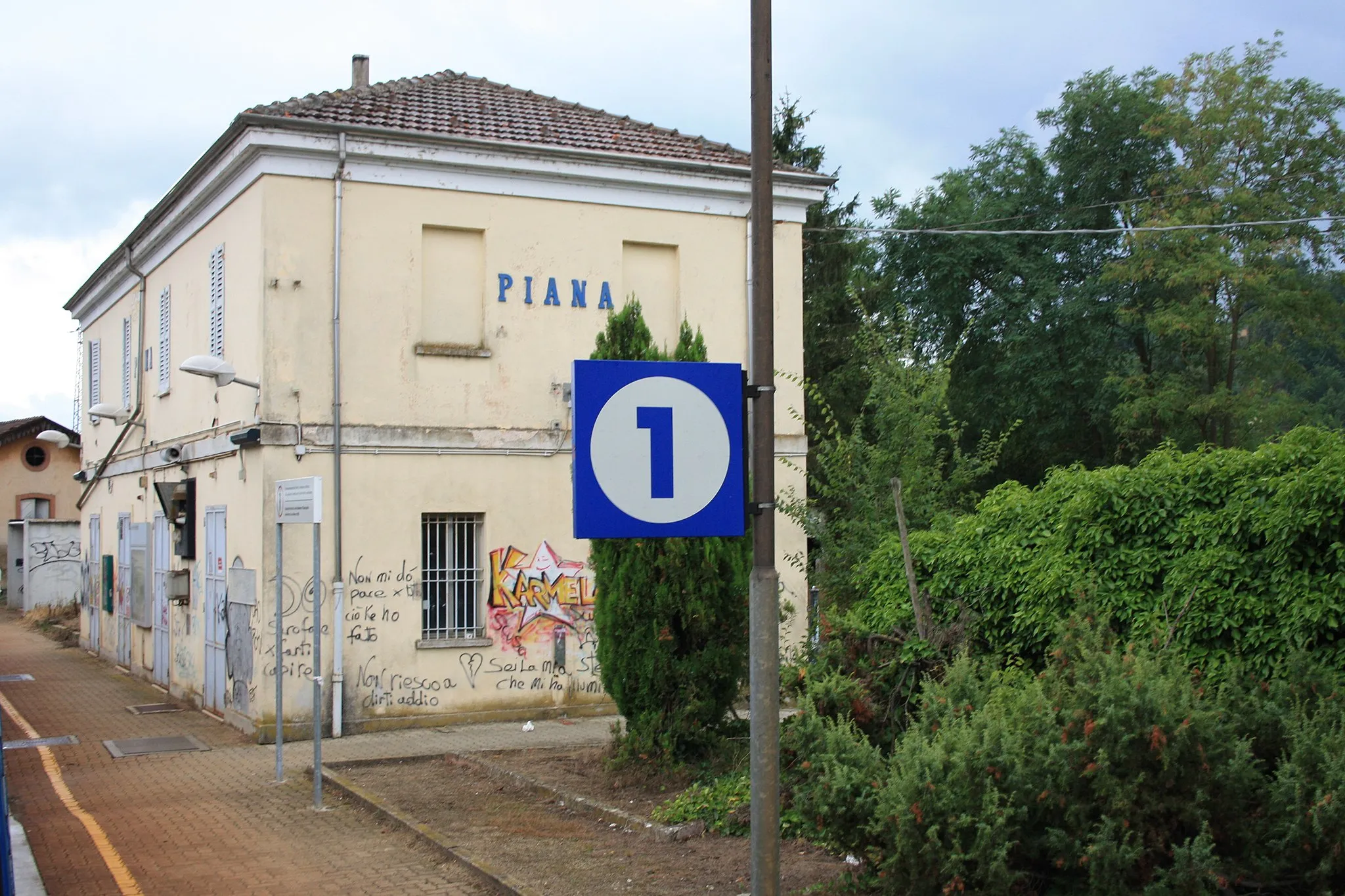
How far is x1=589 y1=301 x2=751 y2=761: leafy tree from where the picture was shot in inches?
419

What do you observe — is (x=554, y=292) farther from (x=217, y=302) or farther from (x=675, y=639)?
(x=675, y=639)

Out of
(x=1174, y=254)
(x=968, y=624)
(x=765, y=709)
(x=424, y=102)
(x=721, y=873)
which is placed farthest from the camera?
(x=1174, y=254)

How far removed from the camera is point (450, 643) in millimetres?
15914

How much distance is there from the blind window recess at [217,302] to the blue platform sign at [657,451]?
1266 centimetres

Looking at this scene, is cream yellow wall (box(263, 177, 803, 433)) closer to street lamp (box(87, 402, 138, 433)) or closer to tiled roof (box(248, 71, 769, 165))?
tiled roof (box(248, 71, 769, 165))

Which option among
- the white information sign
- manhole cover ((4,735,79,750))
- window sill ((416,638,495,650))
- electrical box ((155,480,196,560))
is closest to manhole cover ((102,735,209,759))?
manhole cover ((4,735,79,750))

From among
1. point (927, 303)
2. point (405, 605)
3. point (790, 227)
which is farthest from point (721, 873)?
point (927, 303)

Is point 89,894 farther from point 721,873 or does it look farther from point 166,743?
point 166,743

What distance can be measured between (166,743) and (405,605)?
3.16 meters

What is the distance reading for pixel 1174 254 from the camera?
98.2ft

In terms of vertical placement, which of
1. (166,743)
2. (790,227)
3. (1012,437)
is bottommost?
(166,743)

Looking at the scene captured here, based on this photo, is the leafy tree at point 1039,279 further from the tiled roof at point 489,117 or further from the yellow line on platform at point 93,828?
the yellow line on platform at point 93,828

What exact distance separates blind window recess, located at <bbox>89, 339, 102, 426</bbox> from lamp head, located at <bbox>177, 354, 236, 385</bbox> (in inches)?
521

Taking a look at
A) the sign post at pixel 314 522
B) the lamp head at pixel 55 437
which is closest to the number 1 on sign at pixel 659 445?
the sign post at pixel 314 522
